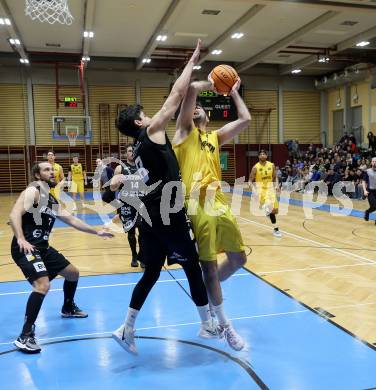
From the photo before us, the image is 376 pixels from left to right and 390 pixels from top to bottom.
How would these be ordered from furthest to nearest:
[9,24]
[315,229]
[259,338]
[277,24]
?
[277,24] < [9,24] < [315,229] < [259,338]

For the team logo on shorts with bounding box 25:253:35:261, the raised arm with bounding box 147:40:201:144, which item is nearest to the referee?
the raised arm with bounding box 147:40:201:144

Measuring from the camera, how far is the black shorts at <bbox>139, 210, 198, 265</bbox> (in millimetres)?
3334

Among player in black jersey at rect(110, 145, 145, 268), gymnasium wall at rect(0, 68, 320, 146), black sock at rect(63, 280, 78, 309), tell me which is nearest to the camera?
black sock at rect(63, 280, 78, 309)

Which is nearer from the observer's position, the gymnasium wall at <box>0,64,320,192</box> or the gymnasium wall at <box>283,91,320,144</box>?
the gymnasium wall at <box>0,64,320,192</box>

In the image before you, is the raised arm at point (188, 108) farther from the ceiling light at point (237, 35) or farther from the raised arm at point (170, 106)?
the ceiling light at point (237, 35)

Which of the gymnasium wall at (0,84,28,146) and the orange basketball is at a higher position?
the gymnasium wall at (0,84,28,146)

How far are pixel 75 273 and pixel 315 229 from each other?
669cm

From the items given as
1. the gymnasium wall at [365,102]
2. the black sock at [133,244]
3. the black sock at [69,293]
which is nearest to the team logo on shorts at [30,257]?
the black sock at [69,293]

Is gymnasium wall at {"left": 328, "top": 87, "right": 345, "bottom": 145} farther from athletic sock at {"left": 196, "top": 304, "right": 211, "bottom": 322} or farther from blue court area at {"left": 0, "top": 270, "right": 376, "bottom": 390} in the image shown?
athletic sock at {"left": 196, "top": 304, "right": 211, "bottom": 322}

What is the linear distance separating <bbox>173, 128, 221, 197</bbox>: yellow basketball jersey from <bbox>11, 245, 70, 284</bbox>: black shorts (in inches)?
60.1

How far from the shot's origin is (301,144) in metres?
24.5

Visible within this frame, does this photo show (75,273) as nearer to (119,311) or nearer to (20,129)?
(119,311)

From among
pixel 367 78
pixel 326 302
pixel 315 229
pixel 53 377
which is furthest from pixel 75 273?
pixel 367 78

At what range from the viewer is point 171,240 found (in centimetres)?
334
